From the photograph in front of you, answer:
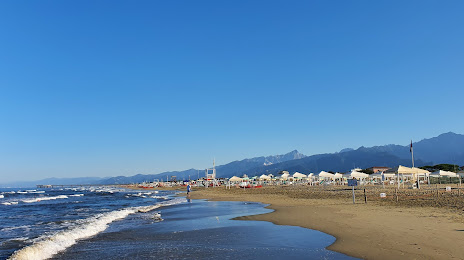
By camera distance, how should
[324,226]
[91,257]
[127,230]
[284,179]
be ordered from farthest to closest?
[284,179], [127,230], [324,226], [91,257]

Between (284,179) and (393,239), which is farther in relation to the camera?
(284,179)

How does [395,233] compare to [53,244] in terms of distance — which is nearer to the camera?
[395,233]

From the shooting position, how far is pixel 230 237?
449 inches

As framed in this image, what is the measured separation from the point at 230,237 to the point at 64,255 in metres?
5.34

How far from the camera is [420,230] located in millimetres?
10406

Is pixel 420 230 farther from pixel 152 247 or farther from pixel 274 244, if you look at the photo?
pixel 152 247

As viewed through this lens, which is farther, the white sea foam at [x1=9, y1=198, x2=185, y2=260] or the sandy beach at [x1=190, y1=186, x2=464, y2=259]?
the white sea foam at [x1=9, y1=198, x2=185, y2=260]

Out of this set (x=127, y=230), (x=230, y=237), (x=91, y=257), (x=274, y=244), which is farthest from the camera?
(x=127, y=230)

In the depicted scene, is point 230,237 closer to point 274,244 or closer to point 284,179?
point 274,244

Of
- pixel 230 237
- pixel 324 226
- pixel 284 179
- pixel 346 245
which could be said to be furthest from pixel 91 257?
pixel 284 179

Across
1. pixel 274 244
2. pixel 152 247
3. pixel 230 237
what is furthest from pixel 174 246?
pixel 274 244

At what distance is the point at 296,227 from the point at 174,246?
18.3 ft

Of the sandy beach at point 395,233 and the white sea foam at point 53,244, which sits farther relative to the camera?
the white sea foam at point 53,244

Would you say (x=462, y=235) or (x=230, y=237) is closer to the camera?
(x=462, y=235)
